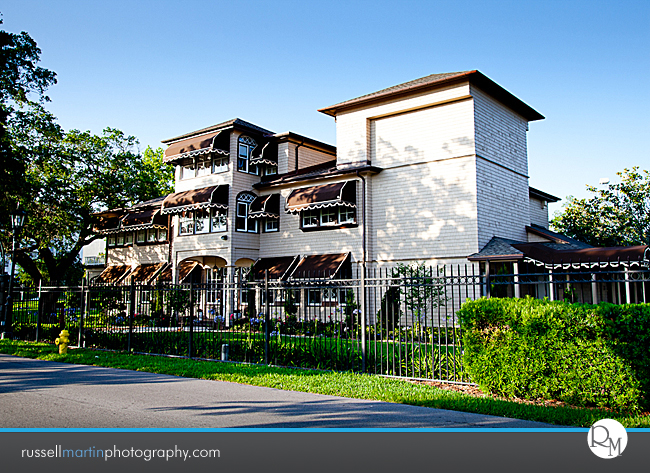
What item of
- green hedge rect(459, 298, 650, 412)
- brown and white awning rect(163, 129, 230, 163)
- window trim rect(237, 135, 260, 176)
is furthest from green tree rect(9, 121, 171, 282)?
green hedge rect(459, 298, 650, 412)

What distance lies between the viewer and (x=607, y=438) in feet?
20.5

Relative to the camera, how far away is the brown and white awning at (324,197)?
23.5m

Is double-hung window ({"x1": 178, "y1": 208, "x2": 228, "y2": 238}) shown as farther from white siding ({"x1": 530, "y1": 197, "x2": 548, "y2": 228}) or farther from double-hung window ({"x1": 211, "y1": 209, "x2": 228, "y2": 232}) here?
white siding ({"x1": 530, "y1": 197, "x2": 548, "y2": 228})

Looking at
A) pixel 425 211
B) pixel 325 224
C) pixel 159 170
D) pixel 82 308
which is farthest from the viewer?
pixel 159 170

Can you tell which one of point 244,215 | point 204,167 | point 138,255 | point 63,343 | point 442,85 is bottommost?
point 63,343

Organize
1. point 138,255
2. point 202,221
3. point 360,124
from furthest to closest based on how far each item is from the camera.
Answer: point 138,255 < point 202,221 < point 360,124

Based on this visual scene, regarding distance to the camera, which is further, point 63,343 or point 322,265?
point 322,265

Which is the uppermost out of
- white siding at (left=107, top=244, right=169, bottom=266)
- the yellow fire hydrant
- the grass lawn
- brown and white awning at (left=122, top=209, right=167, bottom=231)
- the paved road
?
brown and white awning at (left=122, top=209, right=167, bottom=231)

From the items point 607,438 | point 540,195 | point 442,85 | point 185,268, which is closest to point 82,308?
point 185,268

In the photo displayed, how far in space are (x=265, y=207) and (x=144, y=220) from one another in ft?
29.8

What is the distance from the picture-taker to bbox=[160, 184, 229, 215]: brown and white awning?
87.5ft

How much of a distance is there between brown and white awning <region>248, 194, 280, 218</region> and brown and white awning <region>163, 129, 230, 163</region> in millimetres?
3096

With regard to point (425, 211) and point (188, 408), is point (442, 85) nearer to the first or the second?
point (425, 211)

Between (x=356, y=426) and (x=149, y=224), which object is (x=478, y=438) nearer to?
(x=356, y=426)
